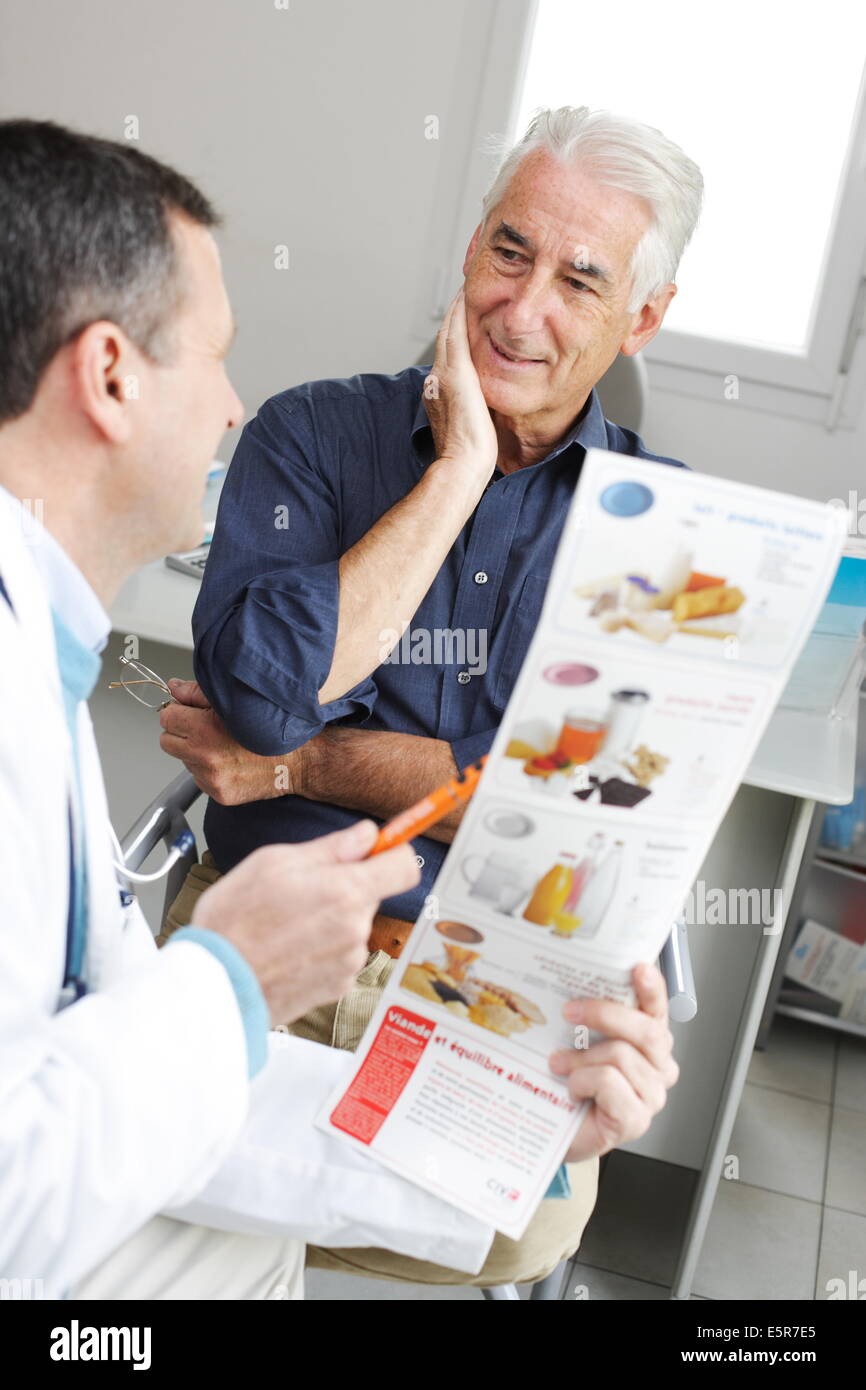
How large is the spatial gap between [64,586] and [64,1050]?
0.35 m

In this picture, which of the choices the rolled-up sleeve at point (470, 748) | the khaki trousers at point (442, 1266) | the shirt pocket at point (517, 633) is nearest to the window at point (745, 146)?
the shirt pocket at point (517, 633)

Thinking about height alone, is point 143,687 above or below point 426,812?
below

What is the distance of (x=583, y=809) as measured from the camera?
0.89 metres

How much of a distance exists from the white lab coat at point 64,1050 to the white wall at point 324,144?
280 centimetres

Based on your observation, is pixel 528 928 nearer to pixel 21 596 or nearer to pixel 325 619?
pixel 21 596

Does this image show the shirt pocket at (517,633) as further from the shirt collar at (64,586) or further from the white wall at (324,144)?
the white wall at (324,144)

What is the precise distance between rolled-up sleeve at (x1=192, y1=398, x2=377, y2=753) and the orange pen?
49cm

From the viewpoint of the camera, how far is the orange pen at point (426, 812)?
2.94ft

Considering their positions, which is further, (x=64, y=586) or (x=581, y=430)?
(x=581, y=430)

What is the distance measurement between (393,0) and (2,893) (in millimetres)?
3159

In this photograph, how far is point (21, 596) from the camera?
2.91 feet

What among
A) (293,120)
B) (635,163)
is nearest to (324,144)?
(293,120)

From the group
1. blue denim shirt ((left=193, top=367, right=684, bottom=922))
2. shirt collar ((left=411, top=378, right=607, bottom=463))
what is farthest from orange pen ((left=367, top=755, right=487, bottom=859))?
shirt collar ((left=411, top=378, right=607, bottom=463))

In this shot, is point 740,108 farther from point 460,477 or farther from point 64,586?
point 64,586
